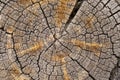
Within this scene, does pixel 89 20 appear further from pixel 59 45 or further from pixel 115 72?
pixel 115 72

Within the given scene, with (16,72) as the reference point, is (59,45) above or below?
above

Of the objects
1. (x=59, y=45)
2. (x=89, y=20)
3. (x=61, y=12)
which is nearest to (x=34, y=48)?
(x=59, y=45)

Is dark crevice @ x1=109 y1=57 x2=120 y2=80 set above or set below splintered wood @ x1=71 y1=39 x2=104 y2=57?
below

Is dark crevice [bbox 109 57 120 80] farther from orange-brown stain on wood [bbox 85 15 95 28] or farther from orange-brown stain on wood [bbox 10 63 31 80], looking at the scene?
orange-brown stain on wood [bbox 10 63 31 80]

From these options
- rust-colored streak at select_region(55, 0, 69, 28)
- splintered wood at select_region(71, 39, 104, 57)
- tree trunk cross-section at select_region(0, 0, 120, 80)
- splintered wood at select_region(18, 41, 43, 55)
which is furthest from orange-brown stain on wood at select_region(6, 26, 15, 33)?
splintered wood at select_region(71, 39, 104, 57)

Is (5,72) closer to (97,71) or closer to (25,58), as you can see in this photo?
(25,58)

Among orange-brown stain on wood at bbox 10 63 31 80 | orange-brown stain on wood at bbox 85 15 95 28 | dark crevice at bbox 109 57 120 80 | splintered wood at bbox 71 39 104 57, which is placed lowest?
dark crevice at bbox 109 57 120 80

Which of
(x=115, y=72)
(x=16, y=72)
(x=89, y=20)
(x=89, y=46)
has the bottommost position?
(x=115, y=72)

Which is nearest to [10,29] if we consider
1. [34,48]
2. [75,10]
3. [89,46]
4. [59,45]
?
[34,48]

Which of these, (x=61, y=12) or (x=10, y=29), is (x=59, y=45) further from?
(x=10, y=29)

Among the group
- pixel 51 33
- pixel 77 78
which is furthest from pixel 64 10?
pixel 77 78
